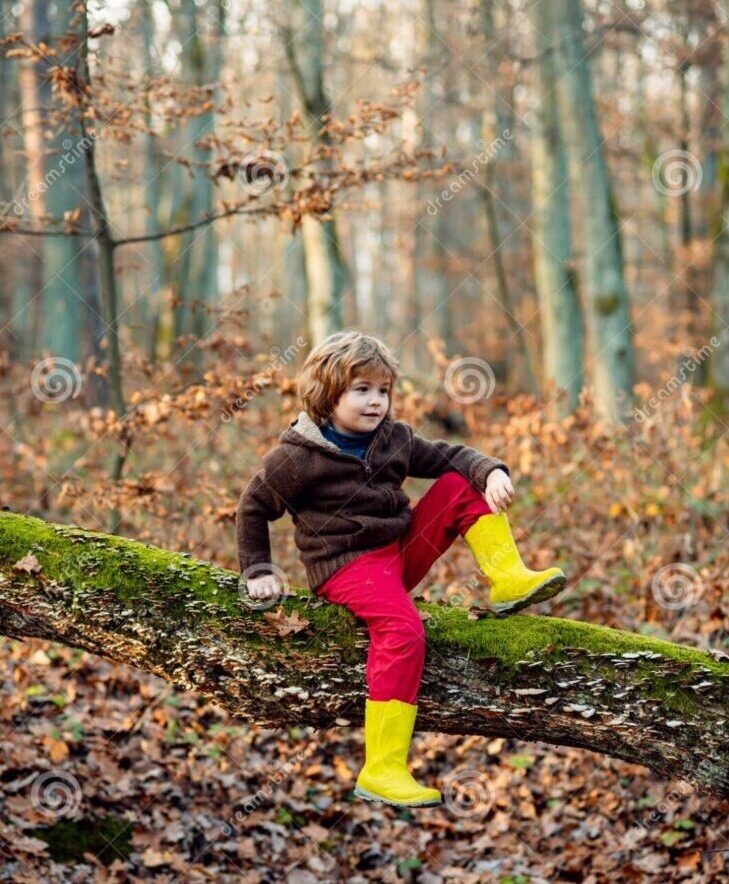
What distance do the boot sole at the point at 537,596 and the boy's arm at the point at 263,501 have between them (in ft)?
2.94

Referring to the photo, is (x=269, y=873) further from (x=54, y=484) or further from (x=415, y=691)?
(x=54, y=484)

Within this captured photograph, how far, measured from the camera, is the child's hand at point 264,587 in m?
3.52

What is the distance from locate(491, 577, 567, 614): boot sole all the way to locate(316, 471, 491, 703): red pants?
0.34m

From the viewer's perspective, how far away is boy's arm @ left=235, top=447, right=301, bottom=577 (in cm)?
365

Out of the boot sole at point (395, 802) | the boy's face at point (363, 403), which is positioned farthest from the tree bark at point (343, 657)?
the boy's face at point (363, 403)

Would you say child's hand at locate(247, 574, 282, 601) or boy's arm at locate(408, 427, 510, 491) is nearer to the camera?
child's hand at locate(247, 574, 282, 601)

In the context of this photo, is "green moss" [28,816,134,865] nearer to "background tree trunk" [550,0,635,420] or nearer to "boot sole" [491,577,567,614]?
"boot sole" [491,577,567,614]

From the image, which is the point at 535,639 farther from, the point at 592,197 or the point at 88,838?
the point at 592,197

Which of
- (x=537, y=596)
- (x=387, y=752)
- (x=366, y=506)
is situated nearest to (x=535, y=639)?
(x=537, y=596)

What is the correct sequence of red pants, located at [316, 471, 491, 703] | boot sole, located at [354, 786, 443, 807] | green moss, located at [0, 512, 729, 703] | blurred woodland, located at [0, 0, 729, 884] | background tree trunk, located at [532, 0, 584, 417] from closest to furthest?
boot sole, located at [354, 786, 443, 807] < red pants, located at [316, 471, 491, 703] < green moss, located at [0, 512, 729, 703] < blurred woodland, located at [0, 0, 729, 884] < background tree trunk, located at [532, 0, 584, 417]

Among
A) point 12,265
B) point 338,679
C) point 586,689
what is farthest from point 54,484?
point 12,265

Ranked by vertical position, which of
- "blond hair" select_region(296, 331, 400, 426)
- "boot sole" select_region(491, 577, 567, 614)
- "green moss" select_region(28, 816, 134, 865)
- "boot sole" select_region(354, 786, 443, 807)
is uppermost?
"blond hair" select_region(296, 331, 400, 426)

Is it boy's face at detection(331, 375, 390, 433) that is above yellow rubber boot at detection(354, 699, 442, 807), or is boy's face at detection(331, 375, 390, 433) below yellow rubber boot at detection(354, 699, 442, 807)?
above

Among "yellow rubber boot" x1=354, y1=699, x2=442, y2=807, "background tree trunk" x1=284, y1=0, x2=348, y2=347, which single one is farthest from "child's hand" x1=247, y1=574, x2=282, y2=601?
"background tree trunk" x1=284, y1=0, x2=348, y2=347
